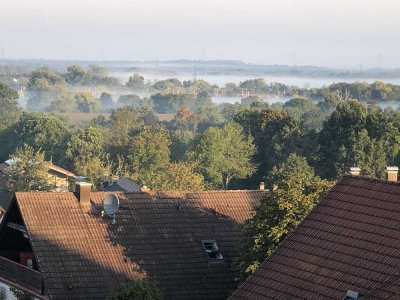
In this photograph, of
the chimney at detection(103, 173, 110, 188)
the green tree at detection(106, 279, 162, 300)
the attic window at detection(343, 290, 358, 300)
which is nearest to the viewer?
the attic window at detection(343, 290, 358, 300)

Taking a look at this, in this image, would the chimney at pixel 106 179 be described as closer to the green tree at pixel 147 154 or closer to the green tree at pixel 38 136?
the green tree at pixel 147 154

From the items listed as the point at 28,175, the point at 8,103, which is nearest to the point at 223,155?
the point at 28,175

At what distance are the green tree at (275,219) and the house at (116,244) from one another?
269 cm

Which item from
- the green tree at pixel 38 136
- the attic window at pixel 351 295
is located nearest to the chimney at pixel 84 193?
the attic window at pixel 351 295

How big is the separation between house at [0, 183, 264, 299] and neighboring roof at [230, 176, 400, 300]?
743cm

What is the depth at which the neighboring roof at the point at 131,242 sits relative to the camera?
1441 inches

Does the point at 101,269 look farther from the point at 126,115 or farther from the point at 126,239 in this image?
the point at 126,115

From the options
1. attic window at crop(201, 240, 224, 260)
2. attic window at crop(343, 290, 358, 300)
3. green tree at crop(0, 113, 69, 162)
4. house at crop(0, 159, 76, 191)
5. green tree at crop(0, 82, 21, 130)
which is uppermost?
attic window at crop(343, 290, 358, 300)

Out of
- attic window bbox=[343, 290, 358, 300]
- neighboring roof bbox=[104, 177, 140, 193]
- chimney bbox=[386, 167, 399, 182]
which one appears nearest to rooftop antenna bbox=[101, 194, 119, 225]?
chimney bbox=[386, 167, 399, 182]

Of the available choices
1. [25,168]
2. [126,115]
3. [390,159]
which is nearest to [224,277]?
[25,168]

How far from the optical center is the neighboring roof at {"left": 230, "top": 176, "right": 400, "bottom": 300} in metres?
27.9

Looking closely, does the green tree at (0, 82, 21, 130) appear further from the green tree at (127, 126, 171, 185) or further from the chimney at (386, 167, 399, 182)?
the chimney at (386, 167, 399, 182)

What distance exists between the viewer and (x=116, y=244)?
3797 cm

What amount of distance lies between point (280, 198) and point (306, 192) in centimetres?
80
